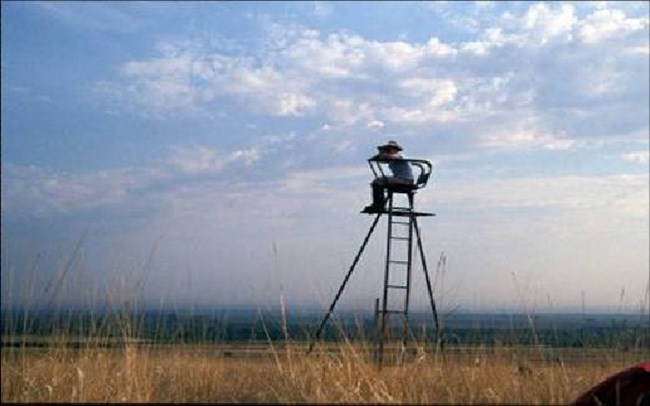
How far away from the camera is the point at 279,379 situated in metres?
7.69

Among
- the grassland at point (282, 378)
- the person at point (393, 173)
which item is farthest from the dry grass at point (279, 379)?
the person at point (393, 173)

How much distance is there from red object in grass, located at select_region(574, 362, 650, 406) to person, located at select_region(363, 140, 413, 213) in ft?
18.0

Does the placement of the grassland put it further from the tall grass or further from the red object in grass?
the red object in grass

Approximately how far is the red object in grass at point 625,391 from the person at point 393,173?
5492mm

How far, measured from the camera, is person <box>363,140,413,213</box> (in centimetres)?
1134

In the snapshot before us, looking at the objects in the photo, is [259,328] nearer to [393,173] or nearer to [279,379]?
[279,379]

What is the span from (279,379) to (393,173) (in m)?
4.41

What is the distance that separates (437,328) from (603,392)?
14.0 feet

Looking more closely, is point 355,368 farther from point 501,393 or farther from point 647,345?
point 647,345

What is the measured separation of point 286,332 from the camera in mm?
8250

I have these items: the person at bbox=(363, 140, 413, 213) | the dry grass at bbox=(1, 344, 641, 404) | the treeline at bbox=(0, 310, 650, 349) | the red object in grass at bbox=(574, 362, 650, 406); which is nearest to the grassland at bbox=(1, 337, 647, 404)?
the dry grass at bbox=(1, 344, 641, 404)

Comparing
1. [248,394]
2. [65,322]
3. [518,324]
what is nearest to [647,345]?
[518,324]

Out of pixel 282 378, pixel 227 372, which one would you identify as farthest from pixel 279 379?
pixel 227 372

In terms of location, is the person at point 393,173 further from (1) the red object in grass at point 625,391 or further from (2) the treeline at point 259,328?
(1) the red object in grass at point 625,391
